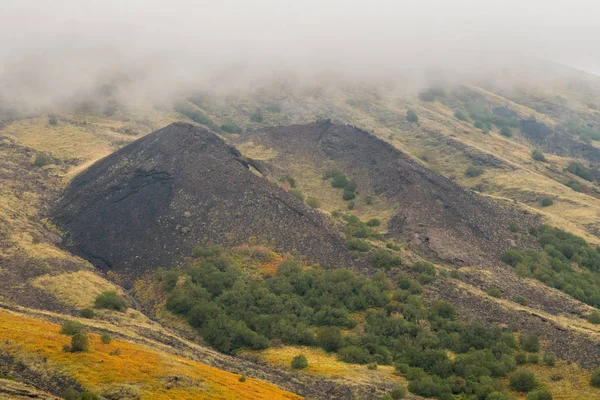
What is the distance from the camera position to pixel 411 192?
88.4m

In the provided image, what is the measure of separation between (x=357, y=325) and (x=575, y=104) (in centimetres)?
17405

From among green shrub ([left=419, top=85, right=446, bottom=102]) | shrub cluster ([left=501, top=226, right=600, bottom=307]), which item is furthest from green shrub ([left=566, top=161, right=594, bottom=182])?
green shrub ([left=419, top=85, right=446, bottom=102])

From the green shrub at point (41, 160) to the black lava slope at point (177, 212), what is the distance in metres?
11.1

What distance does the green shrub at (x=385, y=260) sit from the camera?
68562mm

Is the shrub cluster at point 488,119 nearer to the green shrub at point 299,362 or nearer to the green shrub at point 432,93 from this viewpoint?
the green shrub at point 432,93

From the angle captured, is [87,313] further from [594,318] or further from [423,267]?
[594,318]

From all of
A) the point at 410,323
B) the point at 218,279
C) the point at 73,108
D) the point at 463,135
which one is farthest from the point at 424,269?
the point at 73,108

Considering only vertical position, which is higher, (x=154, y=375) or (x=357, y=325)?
(x=154, y=375)

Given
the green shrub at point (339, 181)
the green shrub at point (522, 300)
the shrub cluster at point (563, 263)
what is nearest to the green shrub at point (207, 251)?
the green shrub at point (522, 300)

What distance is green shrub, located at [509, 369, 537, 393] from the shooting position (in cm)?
4588

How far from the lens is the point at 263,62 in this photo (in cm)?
19738

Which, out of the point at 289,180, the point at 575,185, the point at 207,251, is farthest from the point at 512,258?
the point at 575,185

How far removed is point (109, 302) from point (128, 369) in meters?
20.1

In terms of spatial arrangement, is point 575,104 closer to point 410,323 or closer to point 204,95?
point 204,95
